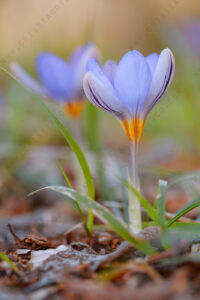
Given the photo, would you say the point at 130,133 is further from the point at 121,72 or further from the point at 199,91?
the point at 199,91

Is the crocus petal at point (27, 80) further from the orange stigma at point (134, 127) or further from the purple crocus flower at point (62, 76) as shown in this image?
the orange stigma at point (134, 127)

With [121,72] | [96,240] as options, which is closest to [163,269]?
[96,240]

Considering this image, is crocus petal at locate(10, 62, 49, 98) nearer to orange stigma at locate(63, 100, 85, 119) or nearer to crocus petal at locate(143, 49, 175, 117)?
orange stigma at locate(63, 100, 85, 119)

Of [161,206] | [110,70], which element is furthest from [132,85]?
[161,206]

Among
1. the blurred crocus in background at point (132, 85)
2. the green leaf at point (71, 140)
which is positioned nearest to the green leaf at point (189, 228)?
the blurred crocus in background at point (132, 85)

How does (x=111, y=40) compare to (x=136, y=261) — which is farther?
(x=111, y=40)

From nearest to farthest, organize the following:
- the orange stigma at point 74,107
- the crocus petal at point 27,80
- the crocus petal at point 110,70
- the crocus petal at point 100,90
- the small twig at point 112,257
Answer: the small twig at point 112,257 < the crocus petal at point 100,90 < the crocus petal at point 110,70 < the crocus petal at point 27,80 < the orange stigma at point 74,107
